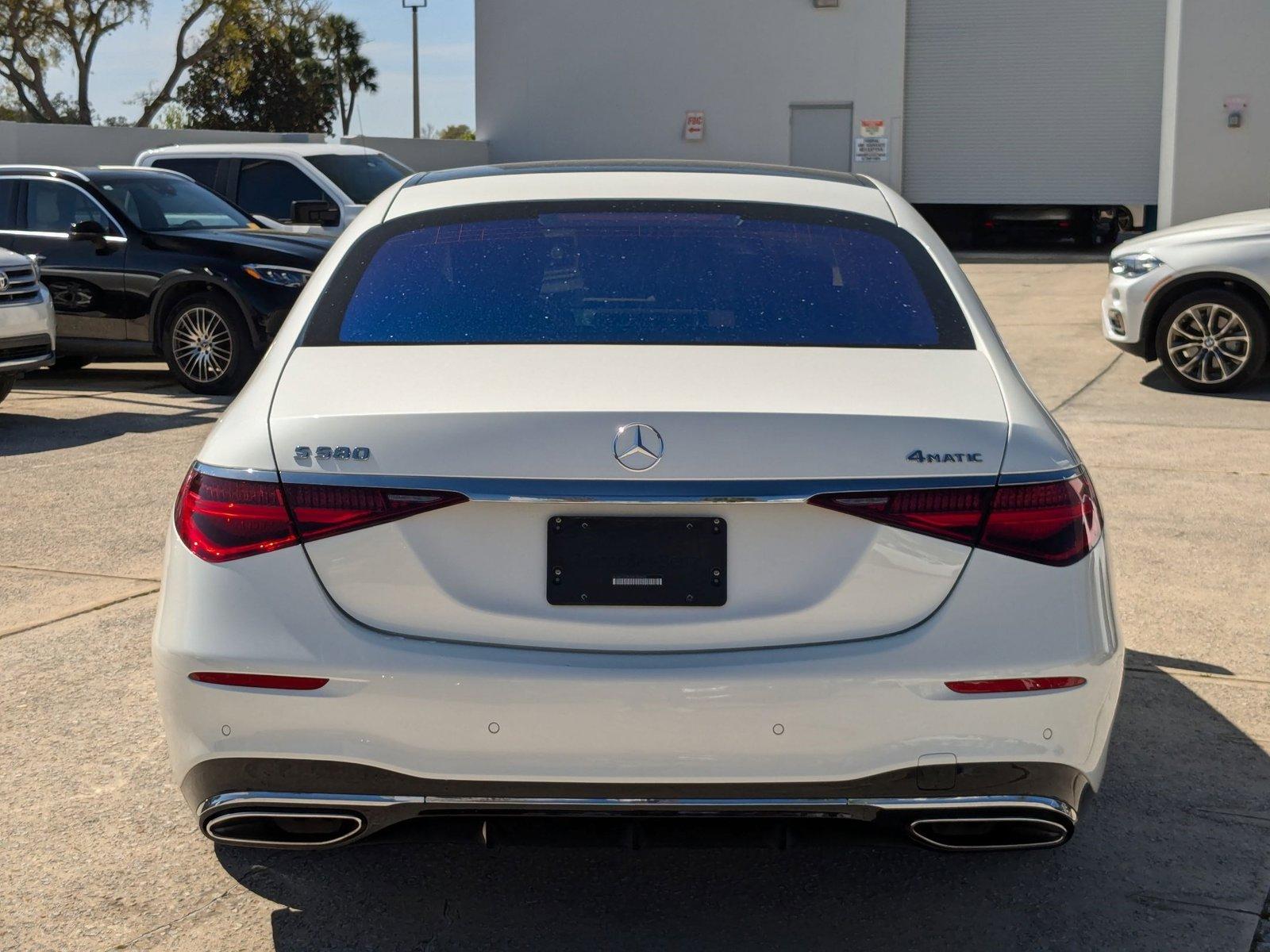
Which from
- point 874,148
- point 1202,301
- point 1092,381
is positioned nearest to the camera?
point 1202,301

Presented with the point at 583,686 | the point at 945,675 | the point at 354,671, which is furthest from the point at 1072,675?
the point at 354,671

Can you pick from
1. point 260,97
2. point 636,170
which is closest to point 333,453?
point 636,170

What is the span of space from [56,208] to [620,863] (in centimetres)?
1121

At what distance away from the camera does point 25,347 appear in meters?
10.5

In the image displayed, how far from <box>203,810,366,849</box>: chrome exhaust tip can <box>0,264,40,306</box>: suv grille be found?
838cm

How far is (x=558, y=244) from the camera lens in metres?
3.67

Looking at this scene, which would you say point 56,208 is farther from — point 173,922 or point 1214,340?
point 173,922

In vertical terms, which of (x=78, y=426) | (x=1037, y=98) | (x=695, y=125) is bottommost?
(x=78, y=426)

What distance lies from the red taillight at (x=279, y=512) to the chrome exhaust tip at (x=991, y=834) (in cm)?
111

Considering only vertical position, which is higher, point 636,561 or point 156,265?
point 156,265

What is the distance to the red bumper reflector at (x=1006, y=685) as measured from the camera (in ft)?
9.14

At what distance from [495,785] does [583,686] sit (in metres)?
0.26

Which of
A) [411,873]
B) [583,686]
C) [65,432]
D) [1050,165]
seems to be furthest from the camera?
[1050,165]

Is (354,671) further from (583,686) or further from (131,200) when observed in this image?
(131,200)
